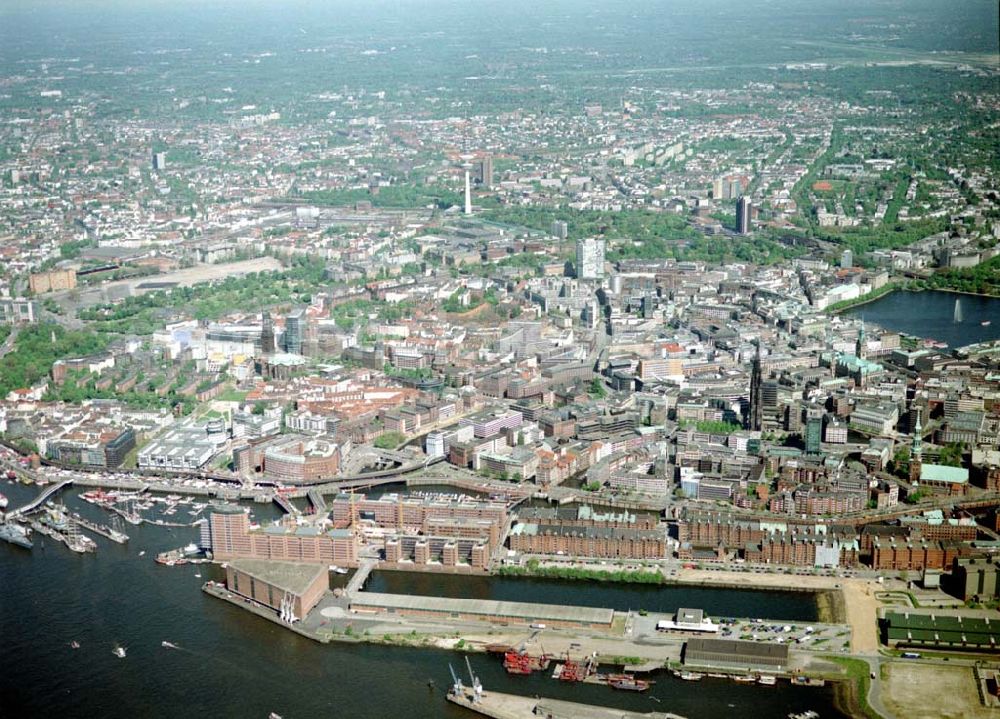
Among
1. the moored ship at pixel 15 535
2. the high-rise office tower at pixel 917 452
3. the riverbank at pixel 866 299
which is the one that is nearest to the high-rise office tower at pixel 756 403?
the high-rise office tower at pixel 917 452

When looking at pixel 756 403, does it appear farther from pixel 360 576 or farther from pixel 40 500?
pixel 40 500

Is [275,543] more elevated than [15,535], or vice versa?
[275,543]

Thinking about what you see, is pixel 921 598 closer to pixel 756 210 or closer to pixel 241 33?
pixel 756 210

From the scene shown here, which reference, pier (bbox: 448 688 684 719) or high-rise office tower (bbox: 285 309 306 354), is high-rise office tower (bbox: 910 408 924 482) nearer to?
pier (bbox: 448 688 684 719)

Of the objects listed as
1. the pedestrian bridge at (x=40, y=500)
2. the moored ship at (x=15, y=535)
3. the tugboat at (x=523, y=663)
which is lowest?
the pedestrian bridge at (x=40, y=500)

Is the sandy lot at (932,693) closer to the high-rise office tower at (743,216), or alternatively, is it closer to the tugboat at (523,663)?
the tugboat at (523,663)

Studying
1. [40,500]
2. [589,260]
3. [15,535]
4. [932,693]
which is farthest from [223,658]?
[589,260]

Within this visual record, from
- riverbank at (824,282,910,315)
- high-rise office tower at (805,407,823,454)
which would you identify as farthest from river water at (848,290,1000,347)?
high-rise office tower at (805,407,823,454)
